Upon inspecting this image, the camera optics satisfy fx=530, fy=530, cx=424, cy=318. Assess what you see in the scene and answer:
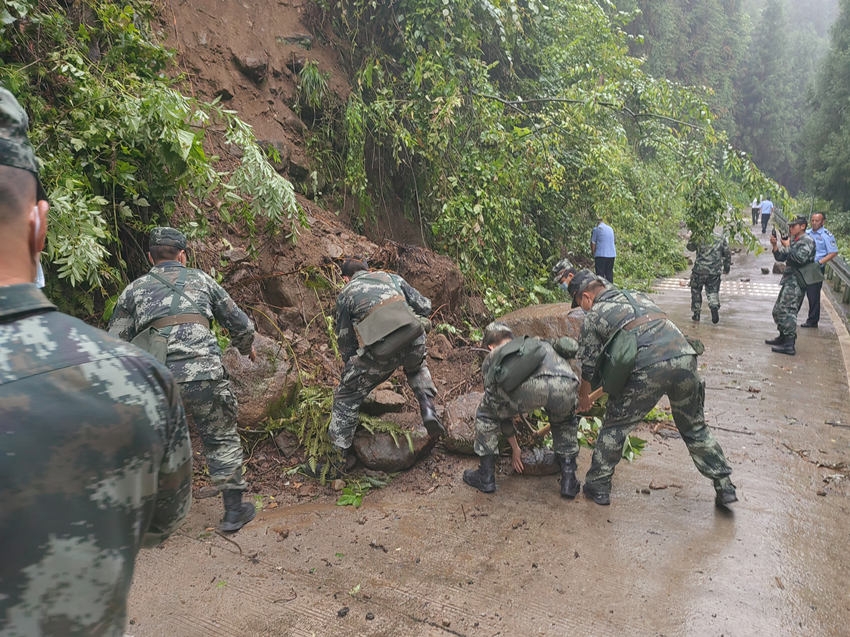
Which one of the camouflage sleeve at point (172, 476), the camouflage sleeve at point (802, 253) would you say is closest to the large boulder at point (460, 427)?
the camouflage sleeve at point (172, 476)

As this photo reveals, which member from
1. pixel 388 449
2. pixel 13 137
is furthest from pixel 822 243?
pixel 13 137

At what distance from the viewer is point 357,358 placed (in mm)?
4043

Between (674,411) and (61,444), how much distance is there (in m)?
3.57

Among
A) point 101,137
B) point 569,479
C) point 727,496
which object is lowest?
point 569,479

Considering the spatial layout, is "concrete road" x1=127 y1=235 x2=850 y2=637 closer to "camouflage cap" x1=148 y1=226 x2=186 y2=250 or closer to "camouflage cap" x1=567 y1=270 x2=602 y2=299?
"camouflage cap" x1=567 y1=270 x2=602 y2=299

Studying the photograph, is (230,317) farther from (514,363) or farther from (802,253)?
(802,253)

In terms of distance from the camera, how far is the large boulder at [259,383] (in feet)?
14.4

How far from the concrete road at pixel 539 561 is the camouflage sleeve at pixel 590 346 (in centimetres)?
94

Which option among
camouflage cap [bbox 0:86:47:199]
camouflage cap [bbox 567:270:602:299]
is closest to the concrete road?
camouflage cap [bbox 567:270:602:299]

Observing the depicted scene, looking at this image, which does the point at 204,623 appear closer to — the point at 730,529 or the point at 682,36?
the point at 730,529

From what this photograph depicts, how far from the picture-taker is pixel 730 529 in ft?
11.1

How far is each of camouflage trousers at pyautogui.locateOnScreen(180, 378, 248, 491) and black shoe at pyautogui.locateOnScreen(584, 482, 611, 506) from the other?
240 centimetres

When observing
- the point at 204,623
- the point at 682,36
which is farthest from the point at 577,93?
the point at 682,36

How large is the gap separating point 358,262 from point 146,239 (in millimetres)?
2058
